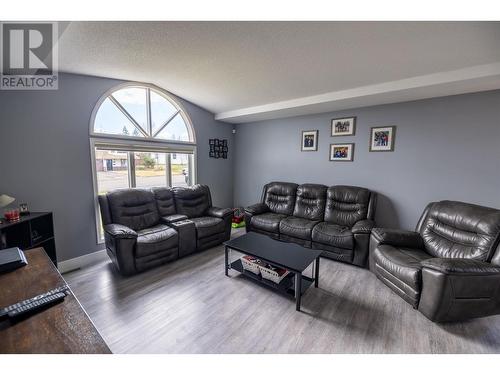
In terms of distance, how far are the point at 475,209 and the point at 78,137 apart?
15.6 feet

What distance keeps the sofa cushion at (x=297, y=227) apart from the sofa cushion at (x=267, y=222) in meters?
0.09

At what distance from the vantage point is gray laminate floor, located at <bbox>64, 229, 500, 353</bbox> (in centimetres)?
168

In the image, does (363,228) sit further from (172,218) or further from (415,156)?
(172,218)

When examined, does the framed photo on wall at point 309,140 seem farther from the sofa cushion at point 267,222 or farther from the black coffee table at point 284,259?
the black coffee table at point 284,259

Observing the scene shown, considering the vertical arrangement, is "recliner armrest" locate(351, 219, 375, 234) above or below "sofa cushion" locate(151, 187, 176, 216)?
below

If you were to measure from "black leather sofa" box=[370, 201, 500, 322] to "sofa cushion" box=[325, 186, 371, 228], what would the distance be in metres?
0.72

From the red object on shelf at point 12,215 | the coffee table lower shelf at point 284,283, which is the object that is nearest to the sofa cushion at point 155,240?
the coffee table lower shelf at point 284,283

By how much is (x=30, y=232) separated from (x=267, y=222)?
115 inches

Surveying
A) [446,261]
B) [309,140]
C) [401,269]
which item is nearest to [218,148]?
[309,140]

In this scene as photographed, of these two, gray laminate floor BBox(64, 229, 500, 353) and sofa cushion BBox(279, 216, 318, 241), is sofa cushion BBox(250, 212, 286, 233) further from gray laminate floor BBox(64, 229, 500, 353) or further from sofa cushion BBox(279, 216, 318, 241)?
gray laminate floor BBox(64, 229, 500, 353)

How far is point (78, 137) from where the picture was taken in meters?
2.82

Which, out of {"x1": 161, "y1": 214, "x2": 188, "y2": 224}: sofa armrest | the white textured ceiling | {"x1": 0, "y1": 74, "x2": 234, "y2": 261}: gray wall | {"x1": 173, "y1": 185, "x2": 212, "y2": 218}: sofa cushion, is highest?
the white textured ceiling

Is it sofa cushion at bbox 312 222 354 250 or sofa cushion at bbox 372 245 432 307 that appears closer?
sofa cushion at bbox 372 245 432 307

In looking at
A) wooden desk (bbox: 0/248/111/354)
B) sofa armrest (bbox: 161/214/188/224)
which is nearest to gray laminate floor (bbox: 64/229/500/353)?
sofa armrest (bbox: 161/214/188/224)
